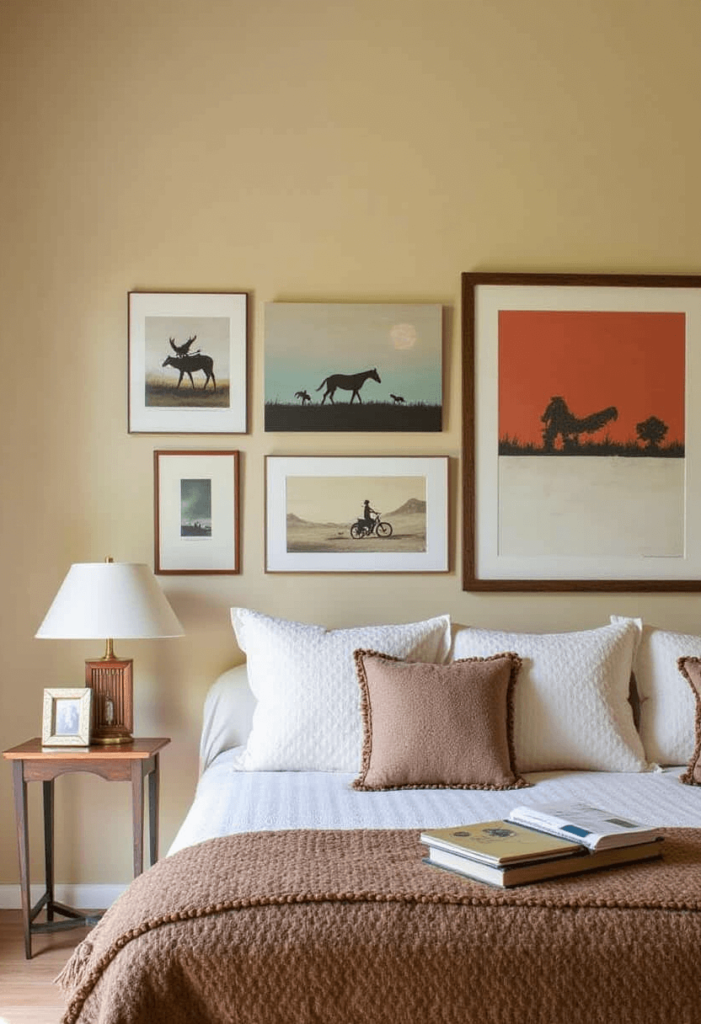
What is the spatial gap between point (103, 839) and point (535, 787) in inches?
60.1

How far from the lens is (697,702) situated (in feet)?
10.8

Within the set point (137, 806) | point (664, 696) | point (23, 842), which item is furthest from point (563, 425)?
point (23, 842)

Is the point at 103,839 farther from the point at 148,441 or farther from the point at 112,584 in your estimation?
the point at 148,441

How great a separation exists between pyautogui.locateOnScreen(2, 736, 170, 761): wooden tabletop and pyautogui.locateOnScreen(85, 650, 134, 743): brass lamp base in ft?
0.20

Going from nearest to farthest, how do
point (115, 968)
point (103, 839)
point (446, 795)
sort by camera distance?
point (115, 968) → point (446, 795) → point (103, 839)

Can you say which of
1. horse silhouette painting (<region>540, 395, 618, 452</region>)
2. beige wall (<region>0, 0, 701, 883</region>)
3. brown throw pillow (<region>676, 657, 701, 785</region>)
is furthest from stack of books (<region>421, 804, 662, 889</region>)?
horse silhouette painting (<region>540, 395, 618, 452</region>)

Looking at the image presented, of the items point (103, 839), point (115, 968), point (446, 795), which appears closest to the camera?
point (115, 968)

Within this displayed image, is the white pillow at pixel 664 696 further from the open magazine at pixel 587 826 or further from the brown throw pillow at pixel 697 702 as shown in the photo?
the open magazine at pixel 587 826

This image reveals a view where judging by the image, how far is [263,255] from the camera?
383 cm

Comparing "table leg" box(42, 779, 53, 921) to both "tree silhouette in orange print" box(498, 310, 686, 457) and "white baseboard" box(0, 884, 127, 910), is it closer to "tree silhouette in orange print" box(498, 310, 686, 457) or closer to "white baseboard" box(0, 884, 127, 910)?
"white baseboard" box(0, 884, 127, 910)

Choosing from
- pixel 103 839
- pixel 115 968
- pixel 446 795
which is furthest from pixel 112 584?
pixel 115 968

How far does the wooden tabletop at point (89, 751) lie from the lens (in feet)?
11.0

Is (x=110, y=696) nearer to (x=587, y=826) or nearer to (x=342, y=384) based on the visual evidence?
(x=342, y=384)

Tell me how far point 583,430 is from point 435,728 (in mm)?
1278
